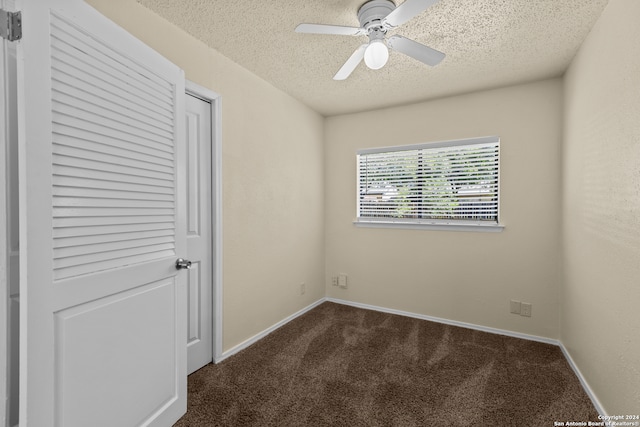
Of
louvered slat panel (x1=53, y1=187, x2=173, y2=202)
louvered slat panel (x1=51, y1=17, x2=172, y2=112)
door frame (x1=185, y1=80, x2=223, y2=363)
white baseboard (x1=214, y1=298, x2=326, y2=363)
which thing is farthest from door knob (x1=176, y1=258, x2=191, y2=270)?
white baseboard (x1=214, y1=298, x2=326, y2=363)

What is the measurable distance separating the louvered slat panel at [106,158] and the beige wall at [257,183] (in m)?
0.57

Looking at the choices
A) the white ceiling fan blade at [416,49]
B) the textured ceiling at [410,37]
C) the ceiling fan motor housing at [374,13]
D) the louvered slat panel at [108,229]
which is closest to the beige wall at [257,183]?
the textured ceiling at [410,37]

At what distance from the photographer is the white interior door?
211 centimetres

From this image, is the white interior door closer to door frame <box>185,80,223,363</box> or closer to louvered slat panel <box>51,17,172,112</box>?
door frame <box>185,80,223,363</box>

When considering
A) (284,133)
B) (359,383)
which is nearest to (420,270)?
(359,383)

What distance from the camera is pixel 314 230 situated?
356cm

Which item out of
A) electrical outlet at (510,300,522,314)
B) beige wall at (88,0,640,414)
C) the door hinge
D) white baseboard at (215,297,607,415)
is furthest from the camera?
electrical outlet at (510,300,522,314)

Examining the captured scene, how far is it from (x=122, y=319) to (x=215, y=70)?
5.84 ft

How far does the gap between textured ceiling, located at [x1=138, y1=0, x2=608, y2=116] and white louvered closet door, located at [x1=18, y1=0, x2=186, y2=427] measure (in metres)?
0.55

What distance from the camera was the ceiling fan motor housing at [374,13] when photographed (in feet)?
5.33

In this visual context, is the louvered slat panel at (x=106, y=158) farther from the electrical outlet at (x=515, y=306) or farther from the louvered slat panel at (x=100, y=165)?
the electrical outlet at (x=515, y=306)

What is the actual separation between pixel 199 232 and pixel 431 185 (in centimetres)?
232

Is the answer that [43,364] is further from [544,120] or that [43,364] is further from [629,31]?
[544,120]

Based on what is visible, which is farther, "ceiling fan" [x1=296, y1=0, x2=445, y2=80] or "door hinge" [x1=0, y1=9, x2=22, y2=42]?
"ceiling fan" [x1=296, y1=0, x2=445, y2=80]
